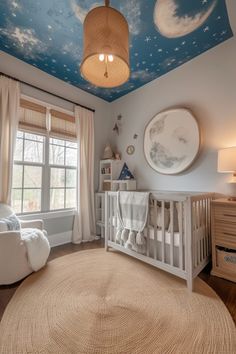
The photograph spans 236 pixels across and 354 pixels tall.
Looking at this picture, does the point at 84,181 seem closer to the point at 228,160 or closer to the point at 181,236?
the point at 181,236

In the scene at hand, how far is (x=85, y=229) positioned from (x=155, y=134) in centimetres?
198

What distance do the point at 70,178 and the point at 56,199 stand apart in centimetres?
43

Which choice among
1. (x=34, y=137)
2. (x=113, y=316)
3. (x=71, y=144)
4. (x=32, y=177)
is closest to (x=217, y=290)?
(x=113, y=316)

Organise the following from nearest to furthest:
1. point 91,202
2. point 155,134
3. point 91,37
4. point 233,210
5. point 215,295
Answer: point 91,37, point 215,295, point 233,210, point 155,134, point 91,202

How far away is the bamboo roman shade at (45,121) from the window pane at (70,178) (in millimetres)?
589

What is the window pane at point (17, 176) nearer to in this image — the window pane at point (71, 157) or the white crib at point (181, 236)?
the window pane at point (71, 157)

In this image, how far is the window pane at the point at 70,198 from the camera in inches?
122

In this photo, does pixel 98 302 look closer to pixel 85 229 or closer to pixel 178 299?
pixel 178 299

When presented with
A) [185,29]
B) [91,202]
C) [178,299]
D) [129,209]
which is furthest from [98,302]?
[185,29]

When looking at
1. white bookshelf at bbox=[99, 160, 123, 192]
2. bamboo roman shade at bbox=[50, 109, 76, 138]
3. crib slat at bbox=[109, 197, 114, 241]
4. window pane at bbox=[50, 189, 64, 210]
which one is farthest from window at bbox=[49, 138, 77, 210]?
crib slat at bbox=[109, 197, 114, 241]

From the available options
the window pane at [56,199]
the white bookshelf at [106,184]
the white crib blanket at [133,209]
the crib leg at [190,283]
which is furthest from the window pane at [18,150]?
the crib leg at [190,283]

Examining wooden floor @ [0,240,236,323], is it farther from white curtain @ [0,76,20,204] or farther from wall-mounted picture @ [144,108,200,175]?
wall-mounted picture @ [144,108,200,175]

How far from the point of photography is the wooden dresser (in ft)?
6.15

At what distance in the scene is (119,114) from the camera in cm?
357
